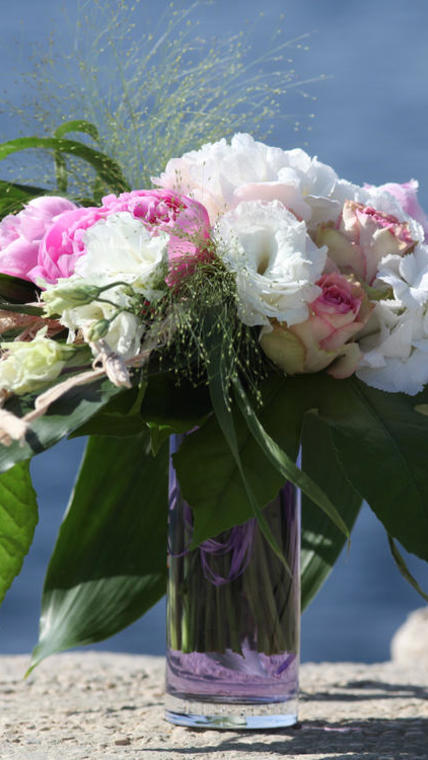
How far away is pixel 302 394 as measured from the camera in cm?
82

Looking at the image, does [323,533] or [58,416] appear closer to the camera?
[58,416]

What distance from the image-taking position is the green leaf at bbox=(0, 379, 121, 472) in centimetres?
70

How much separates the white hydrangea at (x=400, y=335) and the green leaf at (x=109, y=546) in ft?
1.08

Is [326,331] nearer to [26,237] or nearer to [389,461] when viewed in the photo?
[389,461]

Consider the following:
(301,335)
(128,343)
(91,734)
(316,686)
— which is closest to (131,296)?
(128,343)

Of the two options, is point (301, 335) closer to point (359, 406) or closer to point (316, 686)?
point (359, 406)

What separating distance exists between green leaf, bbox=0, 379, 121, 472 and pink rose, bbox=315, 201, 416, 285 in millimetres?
221

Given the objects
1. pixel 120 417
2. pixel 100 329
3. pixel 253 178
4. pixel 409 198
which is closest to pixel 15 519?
pixel 120 417

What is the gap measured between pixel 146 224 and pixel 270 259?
0.33 ft

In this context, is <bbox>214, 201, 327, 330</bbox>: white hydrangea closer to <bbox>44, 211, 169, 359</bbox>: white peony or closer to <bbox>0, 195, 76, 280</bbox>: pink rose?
<bbox>44, 211, 169, 359</bbox>: white peony

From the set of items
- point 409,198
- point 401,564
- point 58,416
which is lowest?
point 401,564

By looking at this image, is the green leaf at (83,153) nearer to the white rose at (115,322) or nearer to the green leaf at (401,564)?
the white rose at (115,322)

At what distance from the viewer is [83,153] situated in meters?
0.94

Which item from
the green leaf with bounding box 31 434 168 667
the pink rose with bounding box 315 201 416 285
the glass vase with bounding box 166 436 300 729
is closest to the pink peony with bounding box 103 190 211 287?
the pink rose with bounding box 315 201 416 285
